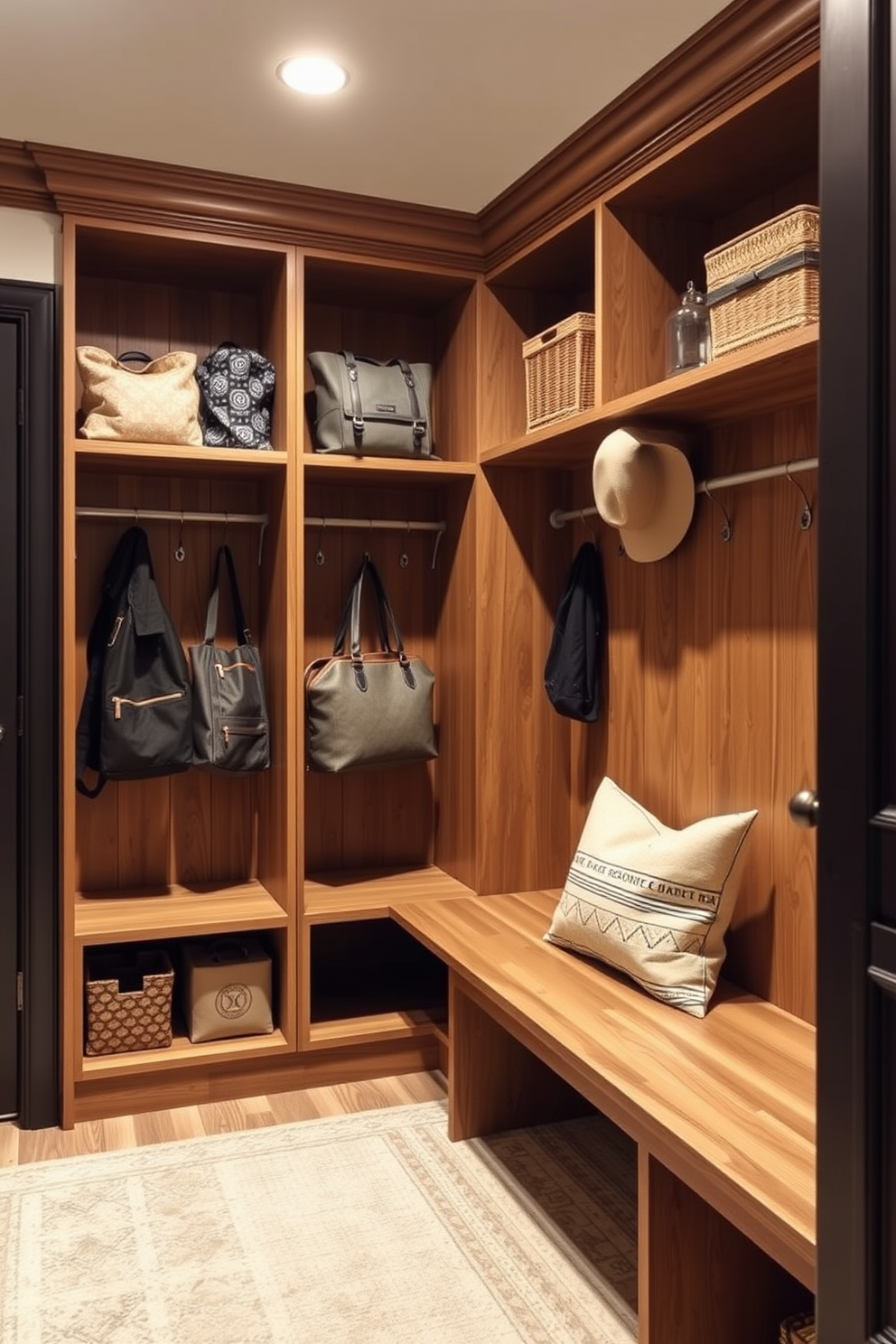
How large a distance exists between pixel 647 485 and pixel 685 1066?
1289mm

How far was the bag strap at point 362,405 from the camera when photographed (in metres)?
3.12

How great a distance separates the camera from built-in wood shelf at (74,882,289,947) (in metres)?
2.93

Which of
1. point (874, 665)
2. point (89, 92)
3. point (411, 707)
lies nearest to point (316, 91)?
point (89, 92)

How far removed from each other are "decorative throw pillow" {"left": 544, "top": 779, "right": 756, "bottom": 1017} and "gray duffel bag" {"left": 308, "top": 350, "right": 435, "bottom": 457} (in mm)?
1320

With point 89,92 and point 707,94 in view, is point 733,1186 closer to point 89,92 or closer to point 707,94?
point 707,94

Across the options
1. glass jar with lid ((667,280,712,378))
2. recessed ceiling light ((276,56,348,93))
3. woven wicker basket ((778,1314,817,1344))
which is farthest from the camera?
glass jar with lid ((667,280,712,378))

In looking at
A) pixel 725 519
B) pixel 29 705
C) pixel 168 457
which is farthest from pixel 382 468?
pixel 29 705

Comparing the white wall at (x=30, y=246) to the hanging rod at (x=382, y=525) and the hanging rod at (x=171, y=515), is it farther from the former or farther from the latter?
the hanging rod at (x=382, y=525)

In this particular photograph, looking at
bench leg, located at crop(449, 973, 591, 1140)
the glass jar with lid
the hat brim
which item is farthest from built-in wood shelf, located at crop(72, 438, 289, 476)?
bench leg, located at crop(449, 973, 591, 1140)

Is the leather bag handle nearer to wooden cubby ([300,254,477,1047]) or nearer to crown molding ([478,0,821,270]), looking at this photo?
wooden cubby ([300,254,477,1047])

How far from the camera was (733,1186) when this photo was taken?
168cm

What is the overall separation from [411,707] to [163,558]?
870 mm

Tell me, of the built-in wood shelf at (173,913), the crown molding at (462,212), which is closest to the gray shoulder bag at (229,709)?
the built-in wood shelf at (173,913)

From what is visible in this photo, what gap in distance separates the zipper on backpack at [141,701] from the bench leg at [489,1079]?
108 centimetres
